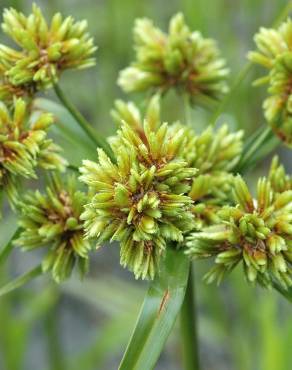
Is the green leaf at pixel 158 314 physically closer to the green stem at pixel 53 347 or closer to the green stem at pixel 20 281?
the green stem at pixel 20 281

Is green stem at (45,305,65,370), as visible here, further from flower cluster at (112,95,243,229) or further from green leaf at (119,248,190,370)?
green leaf at (119,248,190,370)

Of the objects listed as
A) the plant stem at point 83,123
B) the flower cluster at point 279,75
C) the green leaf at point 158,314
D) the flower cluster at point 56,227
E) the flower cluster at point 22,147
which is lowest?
the green leaf at point 158,314

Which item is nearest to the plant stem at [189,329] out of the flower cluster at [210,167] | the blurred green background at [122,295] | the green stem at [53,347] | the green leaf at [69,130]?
the flower cluster at [210,167]

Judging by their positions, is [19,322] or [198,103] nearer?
[198,103]

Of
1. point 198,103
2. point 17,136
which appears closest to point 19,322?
point 198,103

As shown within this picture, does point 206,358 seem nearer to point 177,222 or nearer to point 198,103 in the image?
point 198,103
